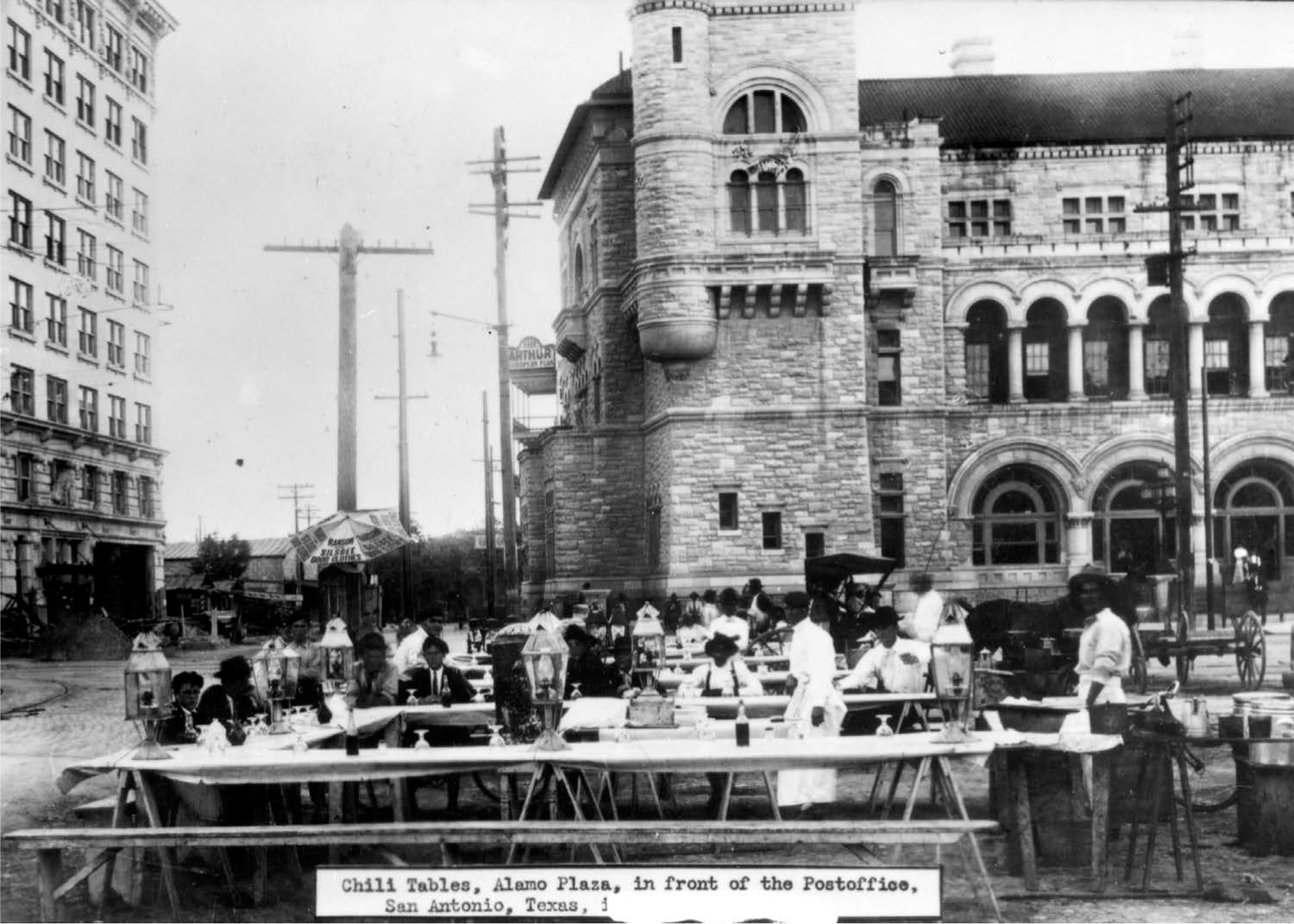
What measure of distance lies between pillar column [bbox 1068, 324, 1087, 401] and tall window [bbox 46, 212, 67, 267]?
26.6 metres

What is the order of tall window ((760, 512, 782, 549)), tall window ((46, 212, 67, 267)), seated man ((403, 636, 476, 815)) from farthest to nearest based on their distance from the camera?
tall window ((760, 512, 782, 549)) → tall window ((46, 212, 67, 267)) → seated man ((403, 636, 476, 815))

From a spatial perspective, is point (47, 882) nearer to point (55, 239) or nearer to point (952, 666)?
point (952, 666)

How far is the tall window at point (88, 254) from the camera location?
29.5 m

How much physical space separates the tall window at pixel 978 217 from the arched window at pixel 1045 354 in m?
2.74

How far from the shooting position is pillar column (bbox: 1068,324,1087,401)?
41.5 meters

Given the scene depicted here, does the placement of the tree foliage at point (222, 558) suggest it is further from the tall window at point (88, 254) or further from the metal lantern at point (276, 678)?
the metal lantern at point (276, 678)

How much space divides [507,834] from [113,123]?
867 inches

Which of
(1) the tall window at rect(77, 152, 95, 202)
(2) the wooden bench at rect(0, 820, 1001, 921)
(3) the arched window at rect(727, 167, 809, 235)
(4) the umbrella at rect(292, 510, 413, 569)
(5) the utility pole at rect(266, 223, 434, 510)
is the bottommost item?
(2) the wooden bench at rect(0, 820, 1001, 921)

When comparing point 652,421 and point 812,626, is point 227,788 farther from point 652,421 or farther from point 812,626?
point 652,421

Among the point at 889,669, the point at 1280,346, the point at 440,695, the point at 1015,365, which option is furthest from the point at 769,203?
the point at 440,695

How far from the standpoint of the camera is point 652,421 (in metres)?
40.3

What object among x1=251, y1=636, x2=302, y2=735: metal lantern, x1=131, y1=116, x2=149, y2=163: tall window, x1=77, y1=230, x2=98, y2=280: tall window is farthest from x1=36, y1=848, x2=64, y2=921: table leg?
x1=77, y1=230, x2=98, y2=280: tall window

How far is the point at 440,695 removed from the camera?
13828 millimetres
